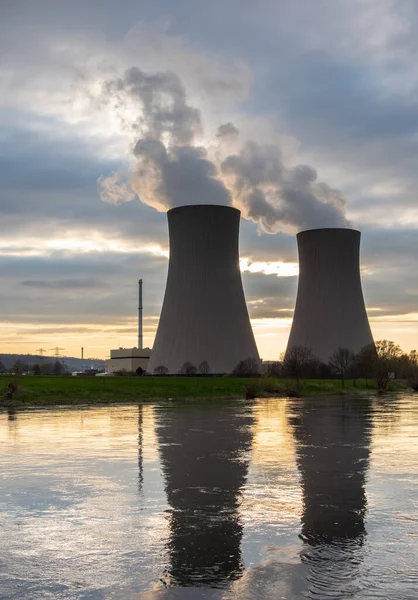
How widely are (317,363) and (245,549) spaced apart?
4522 centimetres

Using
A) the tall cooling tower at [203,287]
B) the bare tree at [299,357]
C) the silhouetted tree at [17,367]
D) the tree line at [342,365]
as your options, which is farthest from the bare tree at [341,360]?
the silhouetted tree at [17,367]

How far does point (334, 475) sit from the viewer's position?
28.1 ft

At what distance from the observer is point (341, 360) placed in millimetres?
47469

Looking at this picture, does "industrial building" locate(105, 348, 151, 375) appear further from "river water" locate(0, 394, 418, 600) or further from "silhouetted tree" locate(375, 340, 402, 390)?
"river water" locate(0, 394, 418, 600)

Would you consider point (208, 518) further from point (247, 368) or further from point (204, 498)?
point (247, 368)

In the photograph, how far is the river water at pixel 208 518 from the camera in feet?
14.1

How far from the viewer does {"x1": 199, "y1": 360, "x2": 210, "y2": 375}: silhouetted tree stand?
139 ft

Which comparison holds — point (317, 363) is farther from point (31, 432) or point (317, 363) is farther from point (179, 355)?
point (31, 432)

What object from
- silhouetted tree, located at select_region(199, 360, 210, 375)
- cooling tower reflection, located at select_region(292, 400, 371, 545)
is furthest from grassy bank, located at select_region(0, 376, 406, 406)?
cooling tower reflection, located at select_region(292, 400, 371, 545)

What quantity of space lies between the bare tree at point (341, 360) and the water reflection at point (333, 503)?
108 feet

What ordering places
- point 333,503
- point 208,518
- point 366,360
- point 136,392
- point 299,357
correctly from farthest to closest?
point 299,357
point 366,360
point 136,392
point 333,503
point 208,518

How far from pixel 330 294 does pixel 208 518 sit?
127 ft

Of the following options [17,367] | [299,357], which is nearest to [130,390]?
[17,367]

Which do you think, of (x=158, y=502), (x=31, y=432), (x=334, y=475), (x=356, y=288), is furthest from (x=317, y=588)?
(x=356, y=288)
